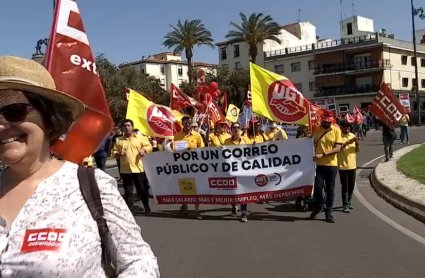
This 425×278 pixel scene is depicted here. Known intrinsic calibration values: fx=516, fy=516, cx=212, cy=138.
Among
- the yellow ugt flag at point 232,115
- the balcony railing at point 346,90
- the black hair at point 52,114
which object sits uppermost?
the balcony railing at point 346,90

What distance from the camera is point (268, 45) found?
75250 mm

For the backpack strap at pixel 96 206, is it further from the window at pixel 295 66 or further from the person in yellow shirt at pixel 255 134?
the window at pixel 295 66

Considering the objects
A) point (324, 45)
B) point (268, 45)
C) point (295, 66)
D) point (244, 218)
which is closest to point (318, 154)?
point (244, 218)

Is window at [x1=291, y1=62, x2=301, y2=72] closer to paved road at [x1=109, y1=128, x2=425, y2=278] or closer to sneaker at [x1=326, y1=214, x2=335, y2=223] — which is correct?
paved road at [x1=109, y1=128, x2=425, y2=278]

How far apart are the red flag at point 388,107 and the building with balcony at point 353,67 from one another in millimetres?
45464

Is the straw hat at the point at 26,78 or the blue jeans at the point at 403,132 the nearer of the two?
the straw hat at the point at 26,78

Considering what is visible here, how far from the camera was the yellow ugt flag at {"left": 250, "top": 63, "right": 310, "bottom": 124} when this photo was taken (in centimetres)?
952

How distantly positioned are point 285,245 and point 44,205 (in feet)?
18.1

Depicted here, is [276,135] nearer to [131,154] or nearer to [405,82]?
[131,154]

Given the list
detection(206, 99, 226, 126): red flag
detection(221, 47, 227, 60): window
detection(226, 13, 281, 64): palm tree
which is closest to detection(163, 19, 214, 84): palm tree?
detection(226, 13, 281, 64): palm tree

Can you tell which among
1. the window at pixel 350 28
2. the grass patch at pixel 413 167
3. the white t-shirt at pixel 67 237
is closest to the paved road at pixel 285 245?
the grass patch at pixel 413 167

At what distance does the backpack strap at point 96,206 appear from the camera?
193 centimetres

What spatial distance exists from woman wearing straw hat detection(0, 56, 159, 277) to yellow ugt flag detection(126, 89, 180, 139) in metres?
8.66

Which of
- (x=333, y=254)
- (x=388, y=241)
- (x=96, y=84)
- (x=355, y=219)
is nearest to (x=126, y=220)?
(x=96, y=84)
